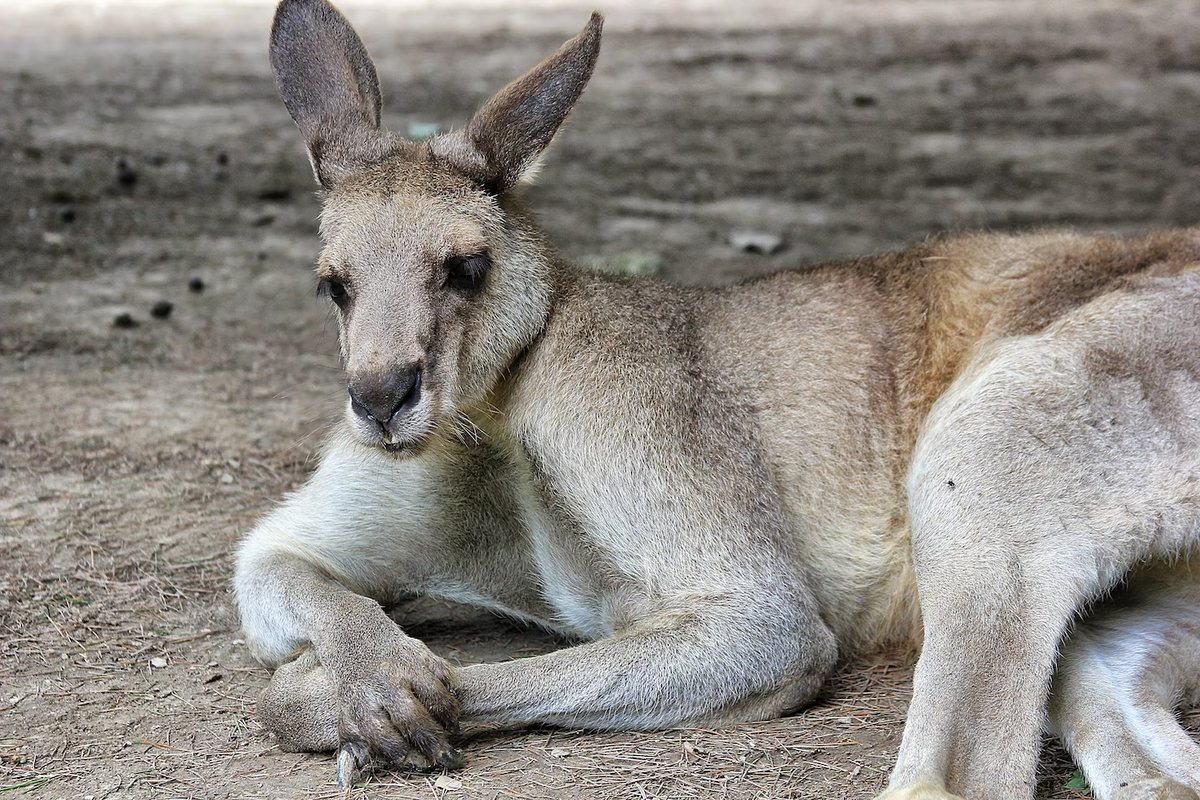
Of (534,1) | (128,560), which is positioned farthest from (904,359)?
(534,1)

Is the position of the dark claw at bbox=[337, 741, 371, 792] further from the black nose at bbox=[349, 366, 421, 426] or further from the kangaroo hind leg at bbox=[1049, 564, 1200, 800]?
the kangaroo hind leg at bbox=[1049, 564, 1200, 800]

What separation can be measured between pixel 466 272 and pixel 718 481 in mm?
1169

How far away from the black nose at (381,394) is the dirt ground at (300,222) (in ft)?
3.59

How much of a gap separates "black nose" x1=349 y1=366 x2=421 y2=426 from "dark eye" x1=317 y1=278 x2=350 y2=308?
1.59ft

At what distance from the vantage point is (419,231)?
4496 millimetres

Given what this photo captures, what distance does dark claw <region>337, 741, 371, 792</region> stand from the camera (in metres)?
3.92

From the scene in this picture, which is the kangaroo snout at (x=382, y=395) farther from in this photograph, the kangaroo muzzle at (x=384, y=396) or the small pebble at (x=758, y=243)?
the small pebble at (x=758, y=243)

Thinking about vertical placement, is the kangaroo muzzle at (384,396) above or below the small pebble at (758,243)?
above

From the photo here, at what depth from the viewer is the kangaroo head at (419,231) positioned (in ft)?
13.9

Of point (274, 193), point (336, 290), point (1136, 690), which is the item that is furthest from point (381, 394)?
point (274, 193)

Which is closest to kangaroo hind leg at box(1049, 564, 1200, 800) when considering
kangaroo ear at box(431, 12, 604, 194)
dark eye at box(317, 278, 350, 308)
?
kangaroo ear at box(431, 12, 604, 194)

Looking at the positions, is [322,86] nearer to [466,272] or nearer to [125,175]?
[466,272]

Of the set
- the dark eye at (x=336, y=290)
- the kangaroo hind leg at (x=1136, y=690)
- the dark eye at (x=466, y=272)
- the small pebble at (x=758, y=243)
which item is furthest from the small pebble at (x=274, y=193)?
the kangaroo hind leg at (x=1136, y=690)

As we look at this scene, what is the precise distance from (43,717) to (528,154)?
8.59ft
